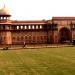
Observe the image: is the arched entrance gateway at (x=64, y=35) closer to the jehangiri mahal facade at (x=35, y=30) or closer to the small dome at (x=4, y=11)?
the jehangiri mahal facade at (x=35, y=30)

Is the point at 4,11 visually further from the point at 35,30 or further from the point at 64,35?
the point at 64,35

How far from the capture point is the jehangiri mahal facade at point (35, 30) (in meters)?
68.7

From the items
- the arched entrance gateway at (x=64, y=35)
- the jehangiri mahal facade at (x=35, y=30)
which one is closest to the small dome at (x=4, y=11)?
the jehangiri mahal facade at (x=35, y=30)

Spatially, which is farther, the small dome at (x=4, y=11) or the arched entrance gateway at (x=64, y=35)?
the arched entrance gateway at (x=64, y=35)

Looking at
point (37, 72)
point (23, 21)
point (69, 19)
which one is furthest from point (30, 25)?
point (37, 72)

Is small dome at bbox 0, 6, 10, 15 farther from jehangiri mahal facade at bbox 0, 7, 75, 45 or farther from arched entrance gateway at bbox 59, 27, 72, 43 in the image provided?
arched entrance gateway at bbox 59, 27, 72, 43

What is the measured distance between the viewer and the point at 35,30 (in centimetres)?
6944

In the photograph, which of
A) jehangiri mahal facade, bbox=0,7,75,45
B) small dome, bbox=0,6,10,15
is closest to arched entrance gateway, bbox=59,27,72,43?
jehangiri mahal facade, bbox=0,7,75,45

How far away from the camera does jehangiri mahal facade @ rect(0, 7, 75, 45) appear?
68688mm

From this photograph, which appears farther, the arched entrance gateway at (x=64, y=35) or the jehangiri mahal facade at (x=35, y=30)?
the arched entrance gateway at (x=64, y=35)

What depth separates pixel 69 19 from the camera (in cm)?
6881

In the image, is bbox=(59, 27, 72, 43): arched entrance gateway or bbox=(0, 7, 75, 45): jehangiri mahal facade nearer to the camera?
bbox=(0, 7, 75, 45): jehangiri mahal facade

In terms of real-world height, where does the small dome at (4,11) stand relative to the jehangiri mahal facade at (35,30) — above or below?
above

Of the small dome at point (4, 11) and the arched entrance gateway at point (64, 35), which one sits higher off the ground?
the small dome at point (4, 11)
